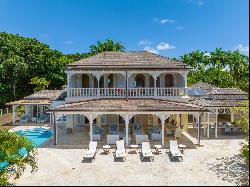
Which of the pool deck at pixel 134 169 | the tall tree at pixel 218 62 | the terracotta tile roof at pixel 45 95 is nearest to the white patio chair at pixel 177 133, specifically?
the pool deck at pixel 134 169

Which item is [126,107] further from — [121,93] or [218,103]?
[218,103]

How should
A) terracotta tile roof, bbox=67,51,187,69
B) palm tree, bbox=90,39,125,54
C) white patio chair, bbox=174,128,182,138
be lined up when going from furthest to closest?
palm tree, bbox=90,39,125,54, terracotta tile roof, bbox=67,51,187,69, white patio chair, bbox=174,128,182,138

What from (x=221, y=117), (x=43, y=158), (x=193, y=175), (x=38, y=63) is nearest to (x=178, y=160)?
(x=193, y=175)

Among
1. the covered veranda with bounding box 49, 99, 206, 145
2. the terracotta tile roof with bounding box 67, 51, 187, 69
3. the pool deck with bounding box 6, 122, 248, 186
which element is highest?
the terracotta tile roof with bounding box 67, 51, 187, 69

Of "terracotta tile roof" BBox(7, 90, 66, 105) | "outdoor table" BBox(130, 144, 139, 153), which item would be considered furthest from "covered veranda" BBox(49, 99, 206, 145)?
"terracotta tile roof" BBox(7, 90, 66, 105)

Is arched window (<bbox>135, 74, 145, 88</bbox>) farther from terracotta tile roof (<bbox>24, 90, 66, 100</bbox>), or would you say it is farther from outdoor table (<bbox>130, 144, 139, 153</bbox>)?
terracotta tile roof (<bbox>24, 90, 66, 100</bbox>)

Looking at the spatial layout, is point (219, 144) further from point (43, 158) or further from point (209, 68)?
point (209, 68)

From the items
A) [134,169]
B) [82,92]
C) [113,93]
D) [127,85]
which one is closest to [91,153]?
[134,169]
